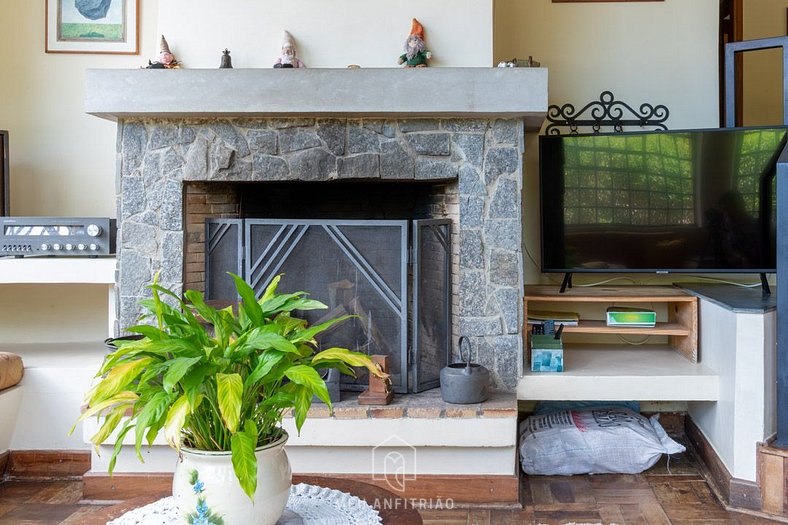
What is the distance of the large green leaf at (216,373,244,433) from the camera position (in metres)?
1.34

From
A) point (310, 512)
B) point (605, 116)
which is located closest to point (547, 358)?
point (605, 116)

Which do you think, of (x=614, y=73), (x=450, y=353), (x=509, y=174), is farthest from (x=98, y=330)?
(x=614, y=73)

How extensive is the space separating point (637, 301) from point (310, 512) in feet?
6.82

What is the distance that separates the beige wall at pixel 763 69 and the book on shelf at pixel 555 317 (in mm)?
1432

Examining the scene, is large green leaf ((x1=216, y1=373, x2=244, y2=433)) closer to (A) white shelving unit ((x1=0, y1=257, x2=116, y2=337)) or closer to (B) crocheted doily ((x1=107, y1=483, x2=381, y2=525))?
(B) crocheted doily ((x1=107, y1=483, x2=381, y2=525))

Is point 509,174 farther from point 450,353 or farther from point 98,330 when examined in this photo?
point 98,330

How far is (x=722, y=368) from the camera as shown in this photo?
Answer: 290cm

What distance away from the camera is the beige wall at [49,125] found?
11.6ft

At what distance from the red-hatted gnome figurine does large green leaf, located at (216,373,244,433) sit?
186cm

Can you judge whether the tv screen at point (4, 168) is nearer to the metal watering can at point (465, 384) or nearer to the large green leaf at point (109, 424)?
the metal watering can at point (465, 384)

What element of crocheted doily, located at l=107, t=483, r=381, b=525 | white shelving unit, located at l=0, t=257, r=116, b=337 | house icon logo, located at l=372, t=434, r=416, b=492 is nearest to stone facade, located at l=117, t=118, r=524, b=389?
white shelving unit, located at l=0, t=257, r=116, b=337

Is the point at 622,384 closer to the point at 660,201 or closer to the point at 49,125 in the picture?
the point at 660,201

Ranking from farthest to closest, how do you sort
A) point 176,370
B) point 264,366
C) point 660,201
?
point 660,201 < point 264,366 < point 176,370

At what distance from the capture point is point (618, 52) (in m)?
3.59
